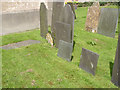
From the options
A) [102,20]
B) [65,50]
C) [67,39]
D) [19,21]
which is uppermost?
[102,20]

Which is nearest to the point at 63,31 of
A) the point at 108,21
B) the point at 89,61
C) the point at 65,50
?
the point at 65,50

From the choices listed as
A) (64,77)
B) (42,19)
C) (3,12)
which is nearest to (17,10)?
(3,12)

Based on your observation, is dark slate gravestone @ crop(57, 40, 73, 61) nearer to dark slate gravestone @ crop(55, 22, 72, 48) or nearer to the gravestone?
dark slate gravestone @ crop(55, 22, 72, 48)

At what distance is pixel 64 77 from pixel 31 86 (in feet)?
3.70

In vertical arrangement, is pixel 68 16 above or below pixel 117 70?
above

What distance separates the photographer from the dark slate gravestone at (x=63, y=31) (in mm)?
5934

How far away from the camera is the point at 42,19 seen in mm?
8289

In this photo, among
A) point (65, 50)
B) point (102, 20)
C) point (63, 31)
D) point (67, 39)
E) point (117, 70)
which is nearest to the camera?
point (117, 70)

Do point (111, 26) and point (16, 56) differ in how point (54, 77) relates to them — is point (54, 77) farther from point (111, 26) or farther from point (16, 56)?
point (111, 26)

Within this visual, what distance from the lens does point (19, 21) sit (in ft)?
32.4

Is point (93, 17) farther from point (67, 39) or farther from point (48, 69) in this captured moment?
point (48, 69)

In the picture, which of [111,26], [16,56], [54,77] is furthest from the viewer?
[111,26]

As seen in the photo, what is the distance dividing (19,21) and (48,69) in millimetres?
5893

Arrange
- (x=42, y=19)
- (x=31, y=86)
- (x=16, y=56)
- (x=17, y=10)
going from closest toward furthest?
1. (x=31, y=86)
2. (x=16, y=56)
3. (x=42, y=19)
4. (x=17, y=10)
